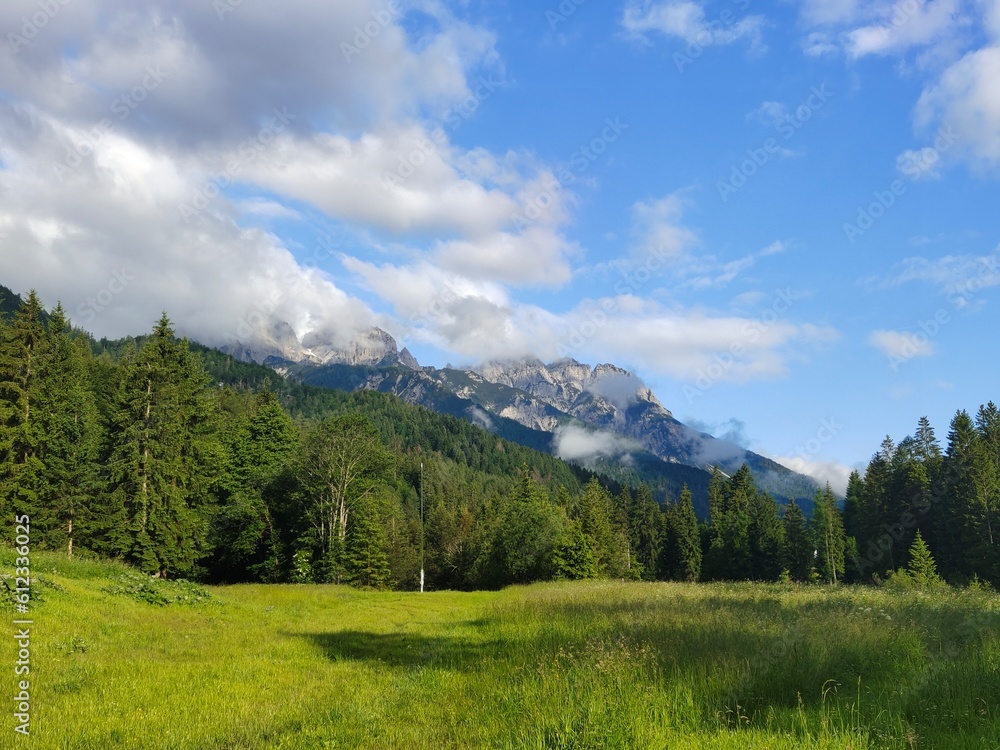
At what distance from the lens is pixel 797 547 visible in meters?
87.8

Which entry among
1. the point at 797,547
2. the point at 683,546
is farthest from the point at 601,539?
the point at 797,547

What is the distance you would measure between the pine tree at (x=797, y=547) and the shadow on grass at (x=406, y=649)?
85.6 meters

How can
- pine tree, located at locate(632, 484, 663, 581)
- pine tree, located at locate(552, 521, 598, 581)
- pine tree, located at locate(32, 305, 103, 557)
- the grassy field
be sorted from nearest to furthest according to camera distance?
1. the grassy field
2. pine tree, located at locate(32, 305, 103, 557)
3. pine tree, located at locate(552, 521, 598, 581)
4. pine tree, located at locate(632, 484, 663, 581)

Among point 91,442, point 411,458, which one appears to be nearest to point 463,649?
point 91,442

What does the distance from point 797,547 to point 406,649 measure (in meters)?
89.3

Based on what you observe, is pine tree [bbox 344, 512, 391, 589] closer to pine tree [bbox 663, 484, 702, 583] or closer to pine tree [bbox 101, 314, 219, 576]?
pine tree [bbox 101, 314, 219, 576]

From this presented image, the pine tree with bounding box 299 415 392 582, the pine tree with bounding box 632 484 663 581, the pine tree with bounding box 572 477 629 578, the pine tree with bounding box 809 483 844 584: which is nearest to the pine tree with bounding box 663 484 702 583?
the pine tree with bounding box 632 484 663 581

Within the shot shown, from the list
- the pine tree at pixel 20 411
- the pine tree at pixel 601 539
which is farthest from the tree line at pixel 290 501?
the pine tree at pixel 601 539

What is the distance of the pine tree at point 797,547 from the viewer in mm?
86500

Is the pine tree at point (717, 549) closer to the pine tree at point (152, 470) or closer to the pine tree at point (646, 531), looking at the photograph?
the pine tree at point (646, 531)

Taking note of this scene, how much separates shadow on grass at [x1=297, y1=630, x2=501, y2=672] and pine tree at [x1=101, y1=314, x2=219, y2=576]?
83.1 feet

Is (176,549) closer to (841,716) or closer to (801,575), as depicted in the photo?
(841,716)

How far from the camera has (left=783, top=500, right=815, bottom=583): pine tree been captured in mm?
86500

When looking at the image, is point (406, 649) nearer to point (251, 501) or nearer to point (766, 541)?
point (251, 501)
